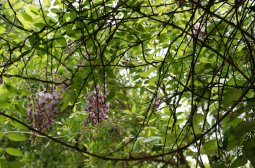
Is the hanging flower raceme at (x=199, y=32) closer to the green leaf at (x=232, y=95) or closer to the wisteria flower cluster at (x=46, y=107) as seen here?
the green leaf at (x=232, y=95)

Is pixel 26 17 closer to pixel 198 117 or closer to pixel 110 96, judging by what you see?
pixel 110 96

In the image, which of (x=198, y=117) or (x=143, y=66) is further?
(x=143, y=66)

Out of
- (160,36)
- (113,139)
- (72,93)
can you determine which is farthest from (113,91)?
(113,139)

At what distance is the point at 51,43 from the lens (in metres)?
0.74

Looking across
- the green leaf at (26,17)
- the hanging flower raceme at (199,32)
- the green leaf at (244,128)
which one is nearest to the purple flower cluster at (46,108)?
the green leaf at (26,17)

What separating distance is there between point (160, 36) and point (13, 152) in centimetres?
57

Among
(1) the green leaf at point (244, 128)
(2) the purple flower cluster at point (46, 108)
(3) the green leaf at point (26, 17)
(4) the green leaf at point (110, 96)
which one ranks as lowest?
(1) the green leaf at point (244, 128)

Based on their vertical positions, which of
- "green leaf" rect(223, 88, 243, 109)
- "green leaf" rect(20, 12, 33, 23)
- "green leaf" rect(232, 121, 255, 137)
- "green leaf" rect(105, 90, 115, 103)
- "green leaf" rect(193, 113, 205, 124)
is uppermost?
"green leaf" rect(20, 12, 33, 23)

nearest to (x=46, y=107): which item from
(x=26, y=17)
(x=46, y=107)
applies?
(x=46, y=107)

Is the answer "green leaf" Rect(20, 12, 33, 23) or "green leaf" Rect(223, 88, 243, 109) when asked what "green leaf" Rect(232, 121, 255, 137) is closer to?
"green leaf" Rect(223, 88, 243, 109)

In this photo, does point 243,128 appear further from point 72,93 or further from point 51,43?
point 51,43

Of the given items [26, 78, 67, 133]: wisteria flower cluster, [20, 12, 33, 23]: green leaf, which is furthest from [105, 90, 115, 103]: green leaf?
[26, 78, 67, 133]: wisteria flower cluster

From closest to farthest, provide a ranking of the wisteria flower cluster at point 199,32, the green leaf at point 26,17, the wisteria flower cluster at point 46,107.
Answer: the wisteria flower cluster at point 199,32 → the green leaf at point 26,17 → the wisteria flower cluster at point 46,107

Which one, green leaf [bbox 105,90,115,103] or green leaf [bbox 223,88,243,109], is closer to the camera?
green leaf [bbox 223,88,243,109]
